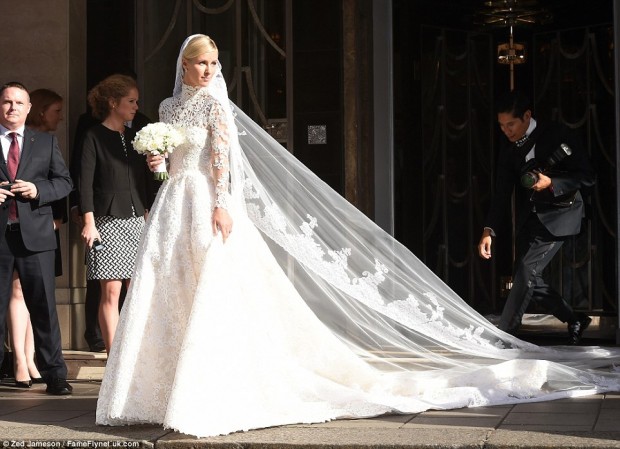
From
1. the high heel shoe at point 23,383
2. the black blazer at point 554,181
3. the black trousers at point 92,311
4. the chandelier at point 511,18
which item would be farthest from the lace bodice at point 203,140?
the chandelier at point 511,18

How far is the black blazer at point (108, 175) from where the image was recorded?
8.12 metres

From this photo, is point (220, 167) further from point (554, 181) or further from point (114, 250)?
point (554, 181)

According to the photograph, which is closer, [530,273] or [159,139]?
[159,139]

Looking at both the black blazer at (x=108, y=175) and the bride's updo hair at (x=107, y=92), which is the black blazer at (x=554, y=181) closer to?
the black blazer at (x=108, y=175)

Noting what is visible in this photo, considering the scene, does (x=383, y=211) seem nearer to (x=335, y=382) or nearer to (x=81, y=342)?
(x=81, y=342)

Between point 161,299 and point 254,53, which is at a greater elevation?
point 254,53

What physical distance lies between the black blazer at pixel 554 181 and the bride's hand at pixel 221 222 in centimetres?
253

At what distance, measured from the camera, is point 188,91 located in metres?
A: 6.55

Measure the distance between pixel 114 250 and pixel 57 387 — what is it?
1026mm

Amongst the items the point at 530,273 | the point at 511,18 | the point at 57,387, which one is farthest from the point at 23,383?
the point at 511,18

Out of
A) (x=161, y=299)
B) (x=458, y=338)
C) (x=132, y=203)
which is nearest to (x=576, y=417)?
(x=458, y=338)

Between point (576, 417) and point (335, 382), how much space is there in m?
1.32

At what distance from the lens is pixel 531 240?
8289 millimetres

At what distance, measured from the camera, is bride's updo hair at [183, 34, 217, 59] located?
6.46 m
